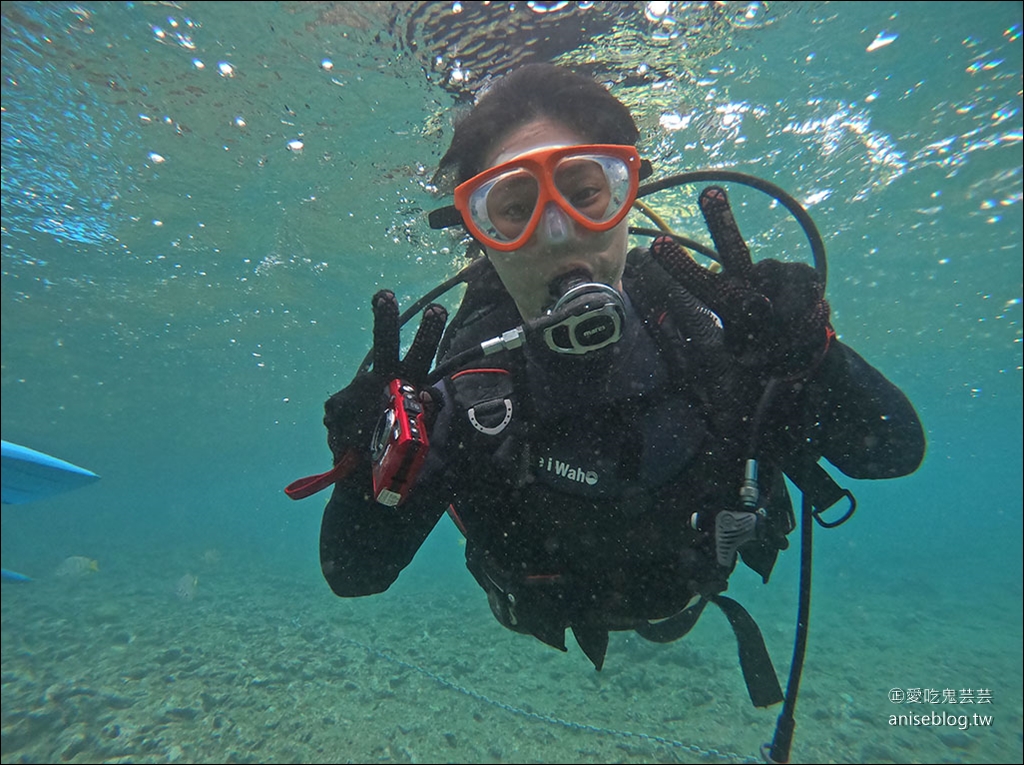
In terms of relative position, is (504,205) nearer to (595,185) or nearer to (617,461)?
(595,185)

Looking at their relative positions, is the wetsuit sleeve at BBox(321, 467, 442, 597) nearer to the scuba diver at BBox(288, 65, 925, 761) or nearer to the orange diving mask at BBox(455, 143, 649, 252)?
the scuba diver at BBox(288, 65, 925, 761)

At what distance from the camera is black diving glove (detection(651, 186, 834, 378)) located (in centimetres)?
199

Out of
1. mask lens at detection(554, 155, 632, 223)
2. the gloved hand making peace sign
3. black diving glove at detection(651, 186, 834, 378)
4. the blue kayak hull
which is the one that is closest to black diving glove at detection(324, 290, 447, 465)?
the gloved hand making peace sign

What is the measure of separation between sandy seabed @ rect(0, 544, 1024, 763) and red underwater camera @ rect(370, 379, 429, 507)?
6618 millimetres

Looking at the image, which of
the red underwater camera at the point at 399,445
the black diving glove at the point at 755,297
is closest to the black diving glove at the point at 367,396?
the red underwater camera at the point at 399,445

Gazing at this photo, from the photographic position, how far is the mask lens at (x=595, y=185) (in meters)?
2.64

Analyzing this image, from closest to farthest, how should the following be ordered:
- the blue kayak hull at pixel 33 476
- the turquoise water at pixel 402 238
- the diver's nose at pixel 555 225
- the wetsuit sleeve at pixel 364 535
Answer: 1. the wetsuit sleeve at pixel 364 535
2. the diver's nose at pixel 555 225
3. the turquoise water at pixel 402 238
4. the blue kayak hull at pixel 33 476

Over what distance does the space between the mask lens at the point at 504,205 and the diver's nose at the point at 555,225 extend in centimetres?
12

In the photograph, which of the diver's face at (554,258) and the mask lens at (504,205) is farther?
the mask lens at (504,205)

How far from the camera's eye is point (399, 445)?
1.73 m

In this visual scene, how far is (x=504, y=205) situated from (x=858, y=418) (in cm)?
211

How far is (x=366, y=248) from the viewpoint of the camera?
14125 mm

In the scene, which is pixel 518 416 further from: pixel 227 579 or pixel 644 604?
pixel 227 579

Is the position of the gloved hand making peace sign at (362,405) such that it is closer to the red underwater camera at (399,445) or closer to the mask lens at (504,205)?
the red underwater camera at (399,445)
